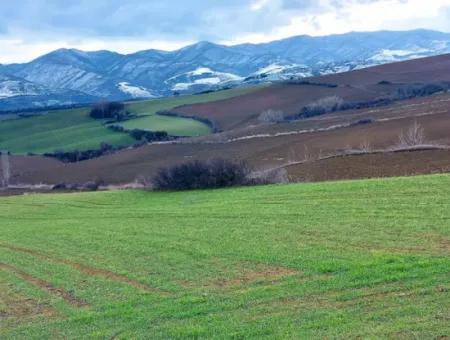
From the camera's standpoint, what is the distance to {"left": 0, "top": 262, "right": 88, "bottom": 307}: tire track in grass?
19327 millimetres

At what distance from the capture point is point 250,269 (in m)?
20.6

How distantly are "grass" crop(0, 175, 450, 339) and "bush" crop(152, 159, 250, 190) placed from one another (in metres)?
9.53

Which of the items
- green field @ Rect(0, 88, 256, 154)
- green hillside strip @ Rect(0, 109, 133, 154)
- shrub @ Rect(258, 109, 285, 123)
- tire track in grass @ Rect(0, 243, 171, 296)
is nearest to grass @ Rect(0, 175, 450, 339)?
tire track in grass @ Rect(0, 243, 171, 296)

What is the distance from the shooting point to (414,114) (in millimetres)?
71125

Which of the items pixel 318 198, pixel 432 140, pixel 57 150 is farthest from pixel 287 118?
pixel 318 198

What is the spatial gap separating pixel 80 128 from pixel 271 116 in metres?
41.0

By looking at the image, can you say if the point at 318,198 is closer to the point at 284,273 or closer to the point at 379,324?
the point at 284,273

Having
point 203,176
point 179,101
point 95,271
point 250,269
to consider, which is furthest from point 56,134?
point 250,269

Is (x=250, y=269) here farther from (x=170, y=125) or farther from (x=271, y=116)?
(x=170, y=125)

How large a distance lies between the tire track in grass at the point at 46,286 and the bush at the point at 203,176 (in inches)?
884

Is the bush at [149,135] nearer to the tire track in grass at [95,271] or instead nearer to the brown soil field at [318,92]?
the brown soil field at [318,92]

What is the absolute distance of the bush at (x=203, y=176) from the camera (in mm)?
46375

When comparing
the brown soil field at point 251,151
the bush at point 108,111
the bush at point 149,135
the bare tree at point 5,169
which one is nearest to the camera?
the brown soil field at point 251,151

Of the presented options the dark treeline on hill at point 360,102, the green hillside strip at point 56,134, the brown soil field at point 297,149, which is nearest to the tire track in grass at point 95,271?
the brown soil field at point 297,149
